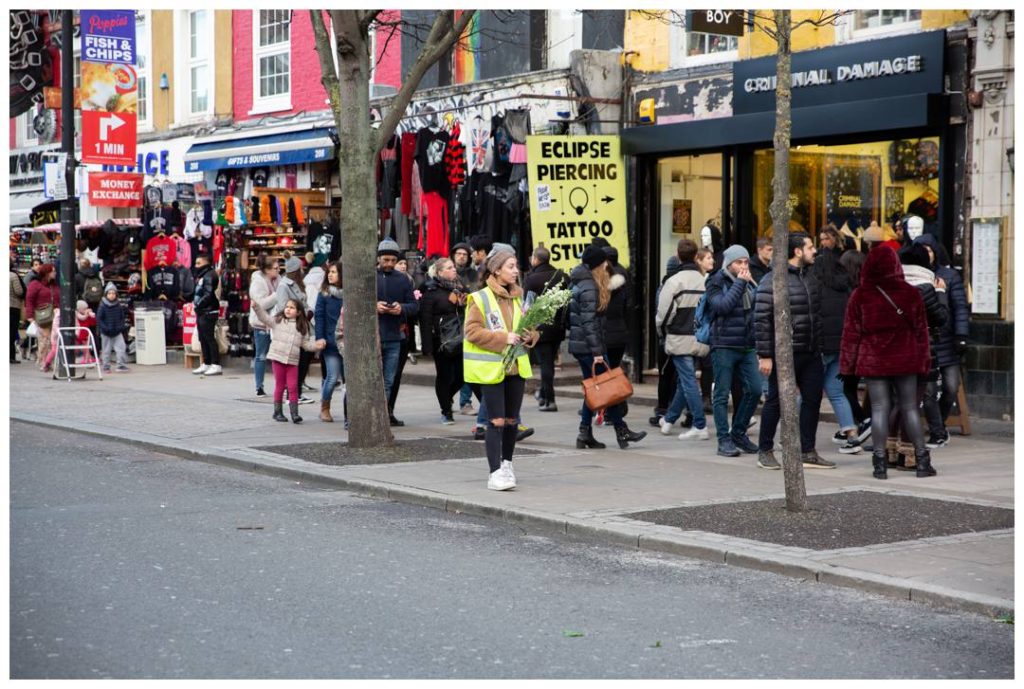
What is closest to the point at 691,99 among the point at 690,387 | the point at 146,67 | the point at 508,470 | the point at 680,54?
the point at 680,54

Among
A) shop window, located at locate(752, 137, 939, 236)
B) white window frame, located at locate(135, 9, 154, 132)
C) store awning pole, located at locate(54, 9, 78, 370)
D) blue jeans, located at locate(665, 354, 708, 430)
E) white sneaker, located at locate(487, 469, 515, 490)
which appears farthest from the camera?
white window frame, located at locate(135, 9, 154, 132)

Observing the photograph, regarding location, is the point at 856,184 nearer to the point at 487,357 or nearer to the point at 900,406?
the point at 900,406

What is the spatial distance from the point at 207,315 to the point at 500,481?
40.2 ft

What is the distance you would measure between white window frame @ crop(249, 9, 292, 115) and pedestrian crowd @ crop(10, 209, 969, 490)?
8.55 metres

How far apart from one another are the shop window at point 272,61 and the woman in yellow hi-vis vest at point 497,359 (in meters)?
15.5

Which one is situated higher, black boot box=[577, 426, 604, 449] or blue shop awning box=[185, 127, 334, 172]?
blue shop awning box=[185, 127, 334, 172]

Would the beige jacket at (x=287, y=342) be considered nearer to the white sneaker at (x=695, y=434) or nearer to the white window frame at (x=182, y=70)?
the white sneaker at (x=695, y=434)

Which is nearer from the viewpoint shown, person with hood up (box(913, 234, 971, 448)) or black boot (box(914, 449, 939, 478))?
black boot (box(914, 449, 939, 478))

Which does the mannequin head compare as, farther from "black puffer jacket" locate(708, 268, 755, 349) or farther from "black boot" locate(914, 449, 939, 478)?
"black boot" locate(914, 449, 939, 478)

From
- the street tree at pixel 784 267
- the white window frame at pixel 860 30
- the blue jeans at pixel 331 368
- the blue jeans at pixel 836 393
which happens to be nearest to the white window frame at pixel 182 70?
the blue jeans at pixel 331 368

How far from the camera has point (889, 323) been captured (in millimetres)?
10742

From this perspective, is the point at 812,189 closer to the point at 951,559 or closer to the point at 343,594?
the point at 951,559

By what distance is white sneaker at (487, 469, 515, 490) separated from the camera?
1023 cm

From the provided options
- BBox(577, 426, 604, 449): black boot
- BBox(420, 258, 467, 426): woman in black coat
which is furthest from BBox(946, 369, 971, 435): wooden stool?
BBox(420, 258, 467, 426): woman in black coat
